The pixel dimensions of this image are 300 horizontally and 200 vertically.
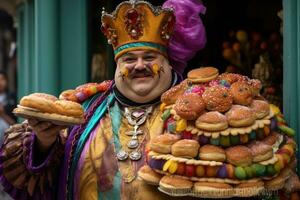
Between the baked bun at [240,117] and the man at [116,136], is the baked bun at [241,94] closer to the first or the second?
the baked bun at [240,117]

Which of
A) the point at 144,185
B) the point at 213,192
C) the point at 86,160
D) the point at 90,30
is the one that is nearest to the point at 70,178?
the point at 86,160

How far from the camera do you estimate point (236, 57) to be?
4441mm

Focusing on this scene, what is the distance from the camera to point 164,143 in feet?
7.22

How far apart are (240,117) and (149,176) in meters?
0.39

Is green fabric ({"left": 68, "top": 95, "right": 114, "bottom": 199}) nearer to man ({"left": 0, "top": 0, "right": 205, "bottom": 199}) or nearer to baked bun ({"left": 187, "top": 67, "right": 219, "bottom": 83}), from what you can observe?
man ({"left": 0, "top": 0, "right": 205, "bottom": 199})

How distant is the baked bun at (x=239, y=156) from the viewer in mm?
2084

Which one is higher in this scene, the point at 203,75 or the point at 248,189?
the point at 203,75

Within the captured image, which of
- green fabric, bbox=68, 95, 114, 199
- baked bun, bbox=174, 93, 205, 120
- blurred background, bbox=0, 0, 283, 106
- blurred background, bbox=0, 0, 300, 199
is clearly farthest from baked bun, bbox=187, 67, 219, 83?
blurred background, bbox=0, 0, 283, 106

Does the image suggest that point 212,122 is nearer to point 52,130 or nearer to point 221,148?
point 221,148

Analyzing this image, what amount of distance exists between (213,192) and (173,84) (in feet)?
2.22

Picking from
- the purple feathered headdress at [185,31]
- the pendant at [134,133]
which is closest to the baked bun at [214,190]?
the pendant at [134,133]

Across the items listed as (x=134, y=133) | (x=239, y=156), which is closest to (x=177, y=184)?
(x=239, y=156)

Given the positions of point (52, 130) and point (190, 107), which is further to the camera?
point (52, 130)

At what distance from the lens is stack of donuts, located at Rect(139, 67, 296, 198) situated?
2.09 m
